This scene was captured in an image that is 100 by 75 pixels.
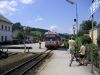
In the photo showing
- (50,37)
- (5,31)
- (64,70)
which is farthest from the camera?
(5,31)

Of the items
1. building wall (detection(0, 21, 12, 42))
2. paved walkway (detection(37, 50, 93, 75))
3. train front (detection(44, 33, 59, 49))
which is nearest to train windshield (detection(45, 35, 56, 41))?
train front (detection(44, 33, 59, 49))

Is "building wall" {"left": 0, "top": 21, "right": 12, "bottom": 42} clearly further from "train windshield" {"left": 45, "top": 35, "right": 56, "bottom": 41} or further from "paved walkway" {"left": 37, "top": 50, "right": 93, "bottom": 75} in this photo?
"paved walkway" {"left": 37, "top": 50, "right": 93, "bottom": 75}

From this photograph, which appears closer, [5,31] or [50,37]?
[50,37]

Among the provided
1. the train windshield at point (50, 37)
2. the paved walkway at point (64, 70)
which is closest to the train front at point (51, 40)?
the train windshield at point (50, 37)

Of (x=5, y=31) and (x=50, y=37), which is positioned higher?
(x=5, y=31)

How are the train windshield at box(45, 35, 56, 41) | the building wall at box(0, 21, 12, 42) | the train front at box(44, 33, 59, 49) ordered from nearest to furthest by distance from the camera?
the train front at box(44, 33, 59, 49), the train windshield at box(45, 35, 56, 41), the building wall at box(0, 21, 12, 42)

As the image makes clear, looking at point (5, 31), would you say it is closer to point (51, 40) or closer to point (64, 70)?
point (51, 40)

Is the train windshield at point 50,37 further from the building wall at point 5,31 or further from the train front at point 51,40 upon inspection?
the building wall at point 5,31

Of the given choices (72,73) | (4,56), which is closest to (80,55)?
(72,73)

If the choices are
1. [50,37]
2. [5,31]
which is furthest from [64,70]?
[5,31]

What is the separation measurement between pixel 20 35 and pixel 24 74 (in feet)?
366

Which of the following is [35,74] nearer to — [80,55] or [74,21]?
[80,55]

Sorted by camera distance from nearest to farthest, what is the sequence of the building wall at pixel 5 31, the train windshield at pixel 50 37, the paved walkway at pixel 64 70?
the paved walkway at pixel 64 70 < the train windshield at pixel 50 37 < the building wall at pixel 5 31

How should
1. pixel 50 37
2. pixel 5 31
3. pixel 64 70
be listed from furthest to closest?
pixel 5 31 < pixel 50 37 < pixel 64 70
